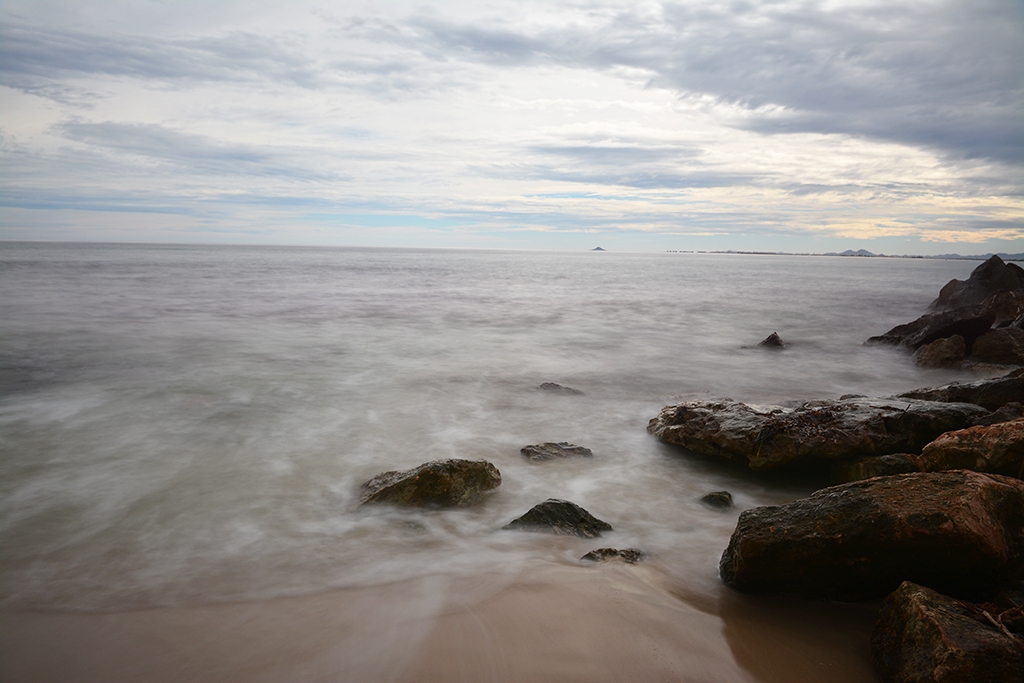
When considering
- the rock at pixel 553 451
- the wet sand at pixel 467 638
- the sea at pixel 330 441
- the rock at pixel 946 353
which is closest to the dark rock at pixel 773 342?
the sea at pixel 330 441

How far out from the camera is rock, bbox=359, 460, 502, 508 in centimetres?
464

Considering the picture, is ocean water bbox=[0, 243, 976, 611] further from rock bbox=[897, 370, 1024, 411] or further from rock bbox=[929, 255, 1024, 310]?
rock bbox=[929, 255, 1024, 310]

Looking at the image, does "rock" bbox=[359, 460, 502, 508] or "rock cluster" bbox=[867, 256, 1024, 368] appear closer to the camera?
"rock" bbox=[359, 460, 502, 508]

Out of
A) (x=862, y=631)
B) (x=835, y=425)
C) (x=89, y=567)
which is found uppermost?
(x=835, y=425)

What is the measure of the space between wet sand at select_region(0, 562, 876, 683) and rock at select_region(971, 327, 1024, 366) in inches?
395

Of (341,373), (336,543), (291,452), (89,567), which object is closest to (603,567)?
(336,543)

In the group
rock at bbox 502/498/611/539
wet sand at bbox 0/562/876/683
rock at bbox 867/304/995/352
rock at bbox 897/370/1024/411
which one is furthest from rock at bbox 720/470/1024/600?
rock at bbox 867/304/995/352

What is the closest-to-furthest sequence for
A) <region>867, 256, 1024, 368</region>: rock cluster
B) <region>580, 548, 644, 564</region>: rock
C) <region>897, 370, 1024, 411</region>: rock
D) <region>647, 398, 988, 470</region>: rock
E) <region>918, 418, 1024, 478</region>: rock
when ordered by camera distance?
<region>918, 418, 1024, 478</region>: rock
<region>580, 548, 644, 564</region>: rock
<region>647, 398, 988, 470</region>: rock
<region>897, 370, 1024, 411</region>: rock
<region>867, 256, 1024, 368</region>: rock cluster

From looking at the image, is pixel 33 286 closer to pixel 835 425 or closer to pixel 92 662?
pixel 92 662

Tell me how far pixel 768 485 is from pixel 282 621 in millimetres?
4016

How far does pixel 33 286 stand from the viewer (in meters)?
23.6

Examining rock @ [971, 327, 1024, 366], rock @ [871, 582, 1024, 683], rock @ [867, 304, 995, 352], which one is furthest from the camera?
rock @ [867, 304, 995, 352]

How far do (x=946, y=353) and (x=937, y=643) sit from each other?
1034 centimetres

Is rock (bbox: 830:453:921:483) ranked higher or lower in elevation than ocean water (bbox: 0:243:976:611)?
higher
